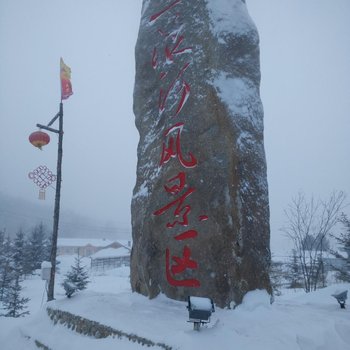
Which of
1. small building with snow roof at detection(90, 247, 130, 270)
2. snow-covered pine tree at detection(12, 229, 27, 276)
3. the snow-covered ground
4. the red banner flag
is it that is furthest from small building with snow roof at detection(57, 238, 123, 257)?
the snow-covered ground

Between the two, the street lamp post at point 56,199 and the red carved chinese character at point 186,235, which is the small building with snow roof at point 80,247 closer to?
the street lamp post at point 56,199

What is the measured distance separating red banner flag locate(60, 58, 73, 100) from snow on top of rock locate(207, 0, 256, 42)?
5.07 m

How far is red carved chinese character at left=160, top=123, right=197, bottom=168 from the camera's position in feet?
18.1

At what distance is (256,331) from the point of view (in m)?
3.73

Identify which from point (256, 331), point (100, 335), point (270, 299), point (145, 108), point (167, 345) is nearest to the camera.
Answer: point (167, 345)

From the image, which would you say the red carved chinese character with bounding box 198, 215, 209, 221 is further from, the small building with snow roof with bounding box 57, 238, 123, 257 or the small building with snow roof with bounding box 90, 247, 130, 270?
the small building with snow roof with bounding box 57, 238, 123, 257

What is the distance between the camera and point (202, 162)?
538cm

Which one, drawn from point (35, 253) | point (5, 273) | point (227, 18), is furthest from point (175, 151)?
point (35, 253)

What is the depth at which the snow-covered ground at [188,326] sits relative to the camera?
3.45 metres

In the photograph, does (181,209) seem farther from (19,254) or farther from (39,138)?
(19,254)

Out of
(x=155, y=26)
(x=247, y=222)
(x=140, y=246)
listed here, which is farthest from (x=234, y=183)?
(x=155, y=26)

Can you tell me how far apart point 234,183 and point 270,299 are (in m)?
1.90

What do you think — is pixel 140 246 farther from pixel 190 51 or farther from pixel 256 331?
pixel 190 51

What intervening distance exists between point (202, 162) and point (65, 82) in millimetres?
6174
